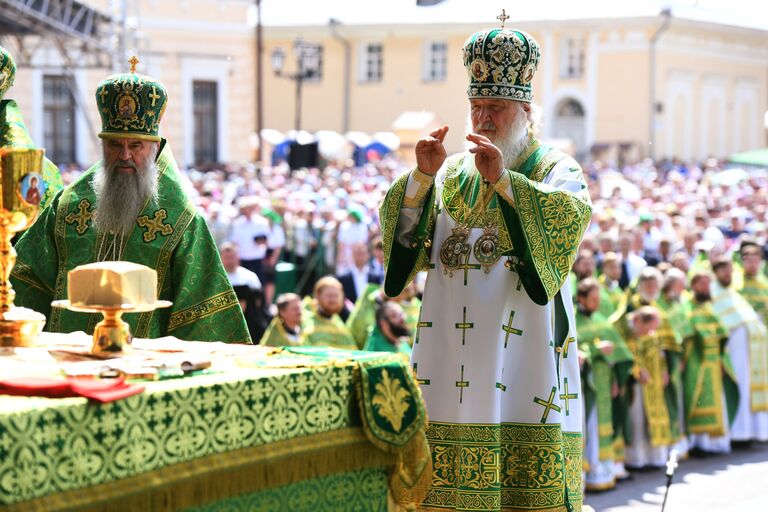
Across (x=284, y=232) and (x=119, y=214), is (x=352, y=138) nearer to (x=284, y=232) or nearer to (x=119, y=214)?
(x=284, y=232)

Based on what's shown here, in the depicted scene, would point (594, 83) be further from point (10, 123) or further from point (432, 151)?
point (432, 151)

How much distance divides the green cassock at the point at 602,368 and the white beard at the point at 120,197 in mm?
5755

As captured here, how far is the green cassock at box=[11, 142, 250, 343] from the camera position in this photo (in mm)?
4590

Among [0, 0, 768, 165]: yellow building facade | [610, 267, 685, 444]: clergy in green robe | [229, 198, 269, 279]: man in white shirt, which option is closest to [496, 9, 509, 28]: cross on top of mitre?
[610, 267, 685, 444]: clergy in green robe

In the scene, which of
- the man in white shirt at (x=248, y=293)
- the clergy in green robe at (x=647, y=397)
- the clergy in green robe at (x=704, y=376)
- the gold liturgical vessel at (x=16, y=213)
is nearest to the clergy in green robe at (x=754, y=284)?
the clergy in green robe at (x=704, y=376)

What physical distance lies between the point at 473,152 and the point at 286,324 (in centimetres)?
522

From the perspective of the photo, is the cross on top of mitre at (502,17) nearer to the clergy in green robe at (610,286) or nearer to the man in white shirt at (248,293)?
the man in white shirt at (248,293)

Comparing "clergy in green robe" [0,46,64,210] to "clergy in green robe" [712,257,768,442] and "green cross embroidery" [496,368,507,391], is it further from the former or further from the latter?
"clergy in green robe" [712,257,768,442]

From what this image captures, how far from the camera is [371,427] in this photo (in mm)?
3303

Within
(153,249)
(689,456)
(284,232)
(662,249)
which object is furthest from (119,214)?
(284,232)

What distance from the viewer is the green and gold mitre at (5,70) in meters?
5.33

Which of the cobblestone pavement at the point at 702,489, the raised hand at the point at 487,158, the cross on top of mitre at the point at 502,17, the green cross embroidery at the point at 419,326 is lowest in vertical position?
the cobblestone pavement at the point at 702,489

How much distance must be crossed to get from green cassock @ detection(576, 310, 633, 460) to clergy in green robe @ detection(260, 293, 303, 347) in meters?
2.10

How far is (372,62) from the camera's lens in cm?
4794
